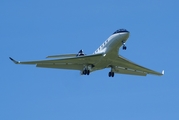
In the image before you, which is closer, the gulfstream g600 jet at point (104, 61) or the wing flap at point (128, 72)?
the gulfstream g600 jet at point (104, 61)

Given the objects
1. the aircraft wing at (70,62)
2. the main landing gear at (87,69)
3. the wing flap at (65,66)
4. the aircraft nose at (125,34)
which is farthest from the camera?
the wing flap at (65,66)

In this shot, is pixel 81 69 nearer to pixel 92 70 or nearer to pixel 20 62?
pixel 92 70

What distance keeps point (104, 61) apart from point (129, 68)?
6255 millimetres

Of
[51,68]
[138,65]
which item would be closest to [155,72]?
[138,65]

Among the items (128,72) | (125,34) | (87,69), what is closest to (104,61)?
(87,69)

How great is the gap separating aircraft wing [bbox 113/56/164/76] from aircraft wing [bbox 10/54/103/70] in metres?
2.84

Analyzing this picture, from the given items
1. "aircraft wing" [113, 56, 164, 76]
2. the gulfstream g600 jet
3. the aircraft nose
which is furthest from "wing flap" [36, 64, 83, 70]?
the aircraft nose

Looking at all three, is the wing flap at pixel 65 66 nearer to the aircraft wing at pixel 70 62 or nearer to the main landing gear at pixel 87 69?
the aircraft wing at pixel 70 62

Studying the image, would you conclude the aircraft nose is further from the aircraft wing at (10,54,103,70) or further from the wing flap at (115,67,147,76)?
the wing flap at (115,67,147,76)

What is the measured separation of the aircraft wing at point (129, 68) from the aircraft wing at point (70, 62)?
9.32 feet

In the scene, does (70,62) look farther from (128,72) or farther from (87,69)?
(128,72)

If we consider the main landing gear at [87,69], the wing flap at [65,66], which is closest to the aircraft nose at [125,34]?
the main landing gear at [87,69]

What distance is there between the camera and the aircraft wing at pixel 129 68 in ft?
243

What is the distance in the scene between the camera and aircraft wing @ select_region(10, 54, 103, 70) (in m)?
72.8
